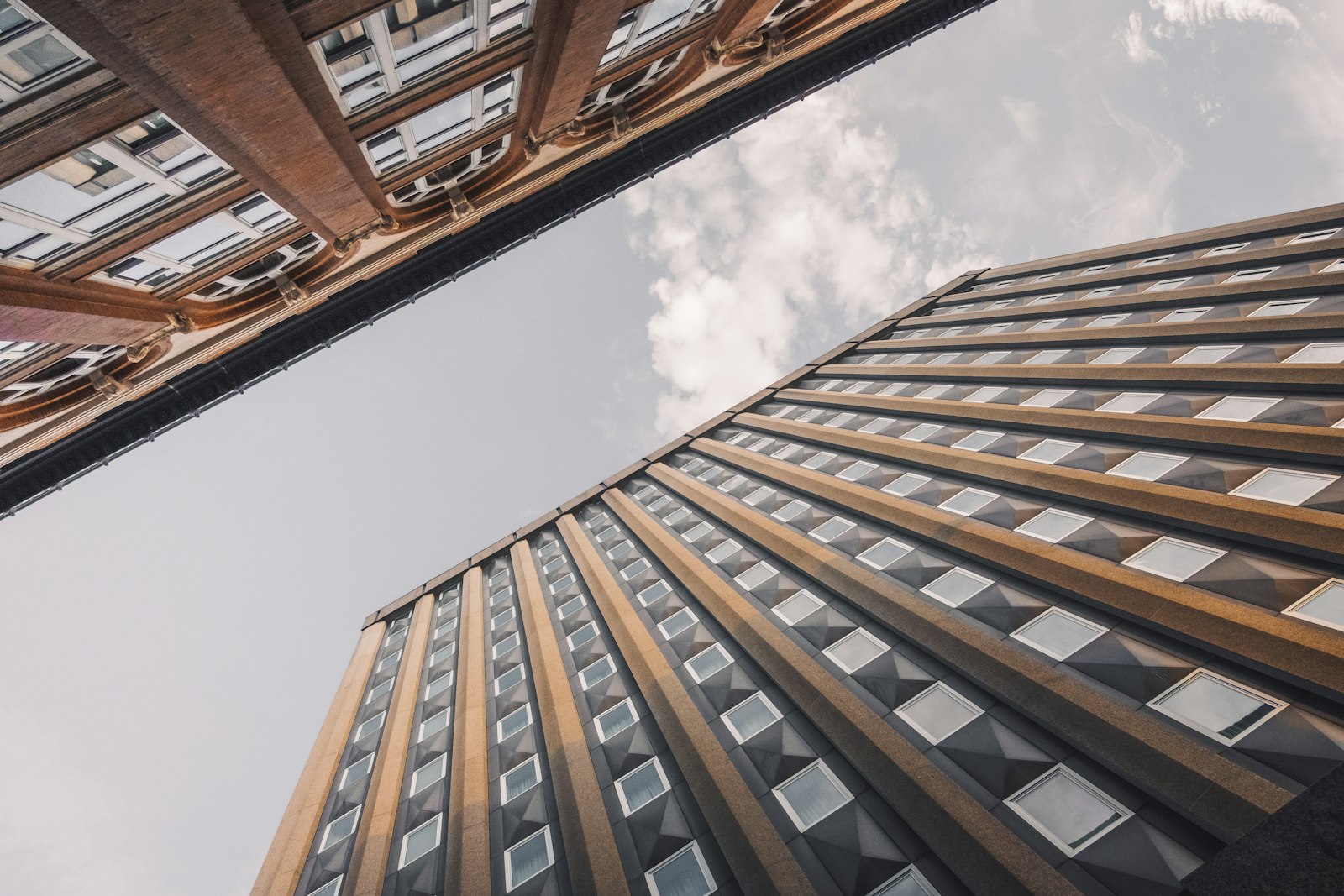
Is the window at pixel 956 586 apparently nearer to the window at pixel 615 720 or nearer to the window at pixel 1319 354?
the window at pixel 615 720

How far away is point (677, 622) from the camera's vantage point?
22.4 m

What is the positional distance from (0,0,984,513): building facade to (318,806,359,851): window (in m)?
15.5

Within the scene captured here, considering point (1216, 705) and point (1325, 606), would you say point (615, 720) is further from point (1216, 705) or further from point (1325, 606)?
point (1325, 606)

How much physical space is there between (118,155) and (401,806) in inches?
752

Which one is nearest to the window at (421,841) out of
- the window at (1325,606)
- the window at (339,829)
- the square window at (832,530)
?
the window at (339,829)

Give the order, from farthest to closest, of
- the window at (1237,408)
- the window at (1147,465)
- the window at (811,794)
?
1. the window at (1237,408)
2. the window at (1147,465)
3. the window at (811,794)

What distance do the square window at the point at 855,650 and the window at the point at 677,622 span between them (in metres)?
6.19

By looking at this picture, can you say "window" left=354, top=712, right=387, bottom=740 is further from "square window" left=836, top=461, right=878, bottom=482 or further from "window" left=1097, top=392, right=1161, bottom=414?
"window" left=1097, top=392, right=1161, bottom=414

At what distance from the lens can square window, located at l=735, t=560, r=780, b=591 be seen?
72.5ft

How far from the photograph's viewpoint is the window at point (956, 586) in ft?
53.1

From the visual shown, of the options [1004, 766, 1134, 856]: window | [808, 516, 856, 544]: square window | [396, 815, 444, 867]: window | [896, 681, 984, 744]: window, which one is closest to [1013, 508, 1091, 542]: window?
[896, 681, 984, 744]: window

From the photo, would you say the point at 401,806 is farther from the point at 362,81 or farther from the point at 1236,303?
the point at 1236,303

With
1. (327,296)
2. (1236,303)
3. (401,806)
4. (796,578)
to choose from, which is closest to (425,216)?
(327,296)

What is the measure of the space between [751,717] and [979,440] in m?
15.0
